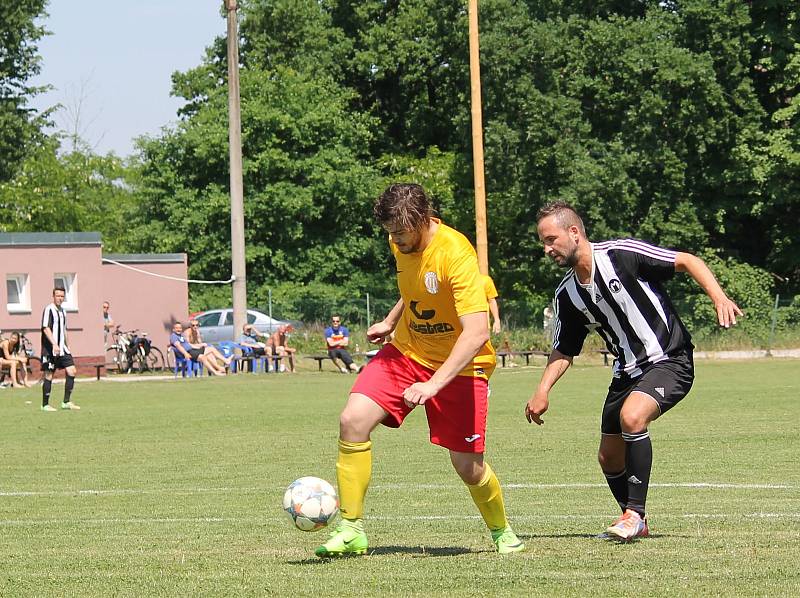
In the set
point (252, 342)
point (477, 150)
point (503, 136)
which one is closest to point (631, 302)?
point (477, 150)

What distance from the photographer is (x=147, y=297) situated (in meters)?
36.7

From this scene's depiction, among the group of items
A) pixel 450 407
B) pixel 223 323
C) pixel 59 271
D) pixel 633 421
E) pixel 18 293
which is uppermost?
pixel 59 271

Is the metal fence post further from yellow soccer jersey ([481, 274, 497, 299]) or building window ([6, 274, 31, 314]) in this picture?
yellow soccer jersey ([481, 274, 497, 299])

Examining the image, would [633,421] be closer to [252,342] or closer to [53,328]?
[53,328]

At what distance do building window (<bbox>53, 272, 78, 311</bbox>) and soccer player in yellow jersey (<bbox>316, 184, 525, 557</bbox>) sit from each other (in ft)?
90.6

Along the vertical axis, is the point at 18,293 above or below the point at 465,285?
above

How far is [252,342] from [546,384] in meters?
26.8

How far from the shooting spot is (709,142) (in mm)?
42562

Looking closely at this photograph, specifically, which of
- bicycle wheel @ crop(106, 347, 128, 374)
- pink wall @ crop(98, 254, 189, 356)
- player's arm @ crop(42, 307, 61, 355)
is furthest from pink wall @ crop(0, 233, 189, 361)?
player's arm @ crop(42, 307, 61, 355)

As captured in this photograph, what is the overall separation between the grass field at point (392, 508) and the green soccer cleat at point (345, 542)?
10cm

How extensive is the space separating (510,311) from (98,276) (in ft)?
45.7

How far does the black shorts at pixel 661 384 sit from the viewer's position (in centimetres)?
694

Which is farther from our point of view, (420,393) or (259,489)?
(259,489)

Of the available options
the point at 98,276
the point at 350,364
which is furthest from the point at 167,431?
the point at 98,276
